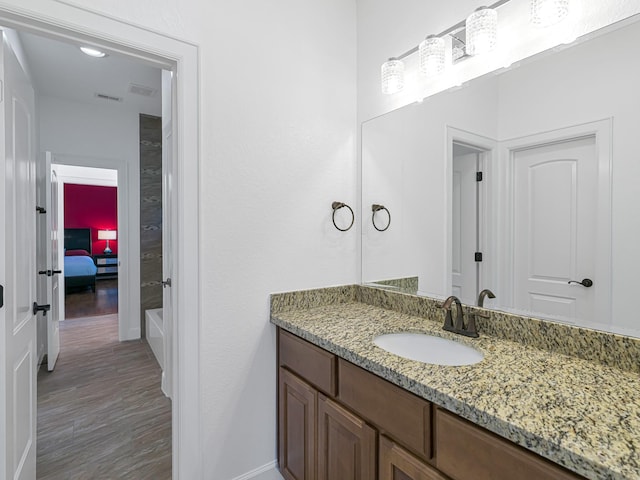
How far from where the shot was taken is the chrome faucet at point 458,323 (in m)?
1.34

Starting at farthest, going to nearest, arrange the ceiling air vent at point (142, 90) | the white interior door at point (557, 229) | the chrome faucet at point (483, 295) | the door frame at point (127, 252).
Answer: the door frame at point (127, 252) → the ceiling air vent at point (142, 90) → the chrome faucet at point (483, 295) → the white interior door at point (557, 229)

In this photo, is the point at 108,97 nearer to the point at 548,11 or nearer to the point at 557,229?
the point at 548,11

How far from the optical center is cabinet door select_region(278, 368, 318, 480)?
1.40 m

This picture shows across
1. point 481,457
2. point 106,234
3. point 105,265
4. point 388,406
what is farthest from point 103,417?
point 106,234

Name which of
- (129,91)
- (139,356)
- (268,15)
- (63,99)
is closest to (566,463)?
(268,15)

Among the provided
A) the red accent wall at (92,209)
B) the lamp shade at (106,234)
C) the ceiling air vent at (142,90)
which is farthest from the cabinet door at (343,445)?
the lamp shade at (106,234)

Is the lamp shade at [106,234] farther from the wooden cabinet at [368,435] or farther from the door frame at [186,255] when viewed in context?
the wooden cabinet at [368,435]

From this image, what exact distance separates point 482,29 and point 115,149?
3.99 meters

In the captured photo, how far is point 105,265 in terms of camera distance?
8609 mm

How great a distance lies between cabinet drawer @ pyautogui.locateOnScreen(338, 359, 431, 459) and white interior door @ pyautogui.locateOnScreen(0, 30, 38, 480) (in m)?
1.28

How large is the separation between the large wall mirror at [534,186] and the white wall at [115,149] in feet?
11.1

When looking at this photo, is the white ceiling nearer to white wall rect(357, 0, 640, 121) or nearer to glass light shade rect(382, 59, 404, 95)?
white wall rect(357, 0, 640, 121)

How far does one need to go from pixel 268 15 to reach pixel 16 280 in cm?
167

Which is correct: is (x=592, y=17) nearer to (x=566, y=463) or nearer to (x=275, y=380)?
(x=566, y=463)
